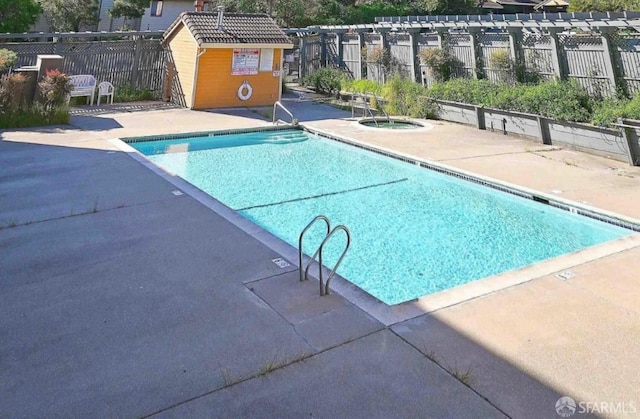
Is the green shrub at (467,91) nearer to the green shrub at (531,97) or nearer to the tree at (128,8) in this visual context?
the green shrub at (531,97)

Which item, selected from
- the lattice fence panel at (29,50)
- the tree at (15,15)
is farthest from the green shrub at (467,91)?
the tree at (15,15)

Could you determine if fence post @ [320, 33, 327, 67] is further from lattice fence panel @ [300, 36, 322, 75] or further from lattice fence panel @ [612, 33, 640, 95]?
lattice fence panel @ [612, 33, 640, 95]

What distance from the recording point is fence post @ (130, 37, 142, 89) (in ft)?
49.4

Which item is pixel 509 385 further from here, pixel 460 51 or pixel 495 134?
pixel 460 51

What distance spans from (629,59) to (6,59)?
47.8 ft

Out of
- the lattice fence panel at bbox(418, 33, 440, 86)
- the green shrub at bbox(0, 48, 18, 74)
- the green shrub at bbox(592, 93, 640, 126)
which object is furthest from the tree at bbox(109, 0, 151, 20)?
the green shrub at bbox(592, 93, 640, 126)

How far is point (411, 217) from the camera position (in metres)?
7.06

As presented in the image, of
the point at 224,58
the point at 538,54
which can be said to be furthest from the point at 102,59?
the point at 538,54

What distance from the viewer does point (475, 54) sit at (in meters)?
13.6

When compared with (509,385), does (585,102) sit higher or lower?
higher

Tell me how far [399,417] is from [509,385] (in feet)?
2.54

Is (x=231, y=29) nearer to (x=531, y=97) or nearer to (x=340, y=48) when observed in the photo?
(x=340, y=48)

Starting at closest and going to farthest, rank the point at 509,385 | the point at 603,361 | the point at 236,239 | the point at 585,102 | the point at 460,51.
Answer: the point at 509,385 < the point at 603,361 < the point at 236,239 < the point at 585,102 < the point at 460,51

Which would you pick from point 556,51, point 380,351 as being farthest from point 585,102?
point 380,351
